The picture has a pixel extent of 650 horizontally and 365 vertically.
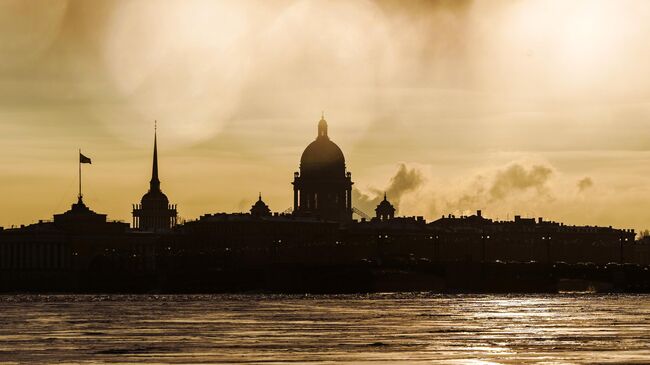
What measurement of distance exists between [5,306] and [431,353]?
76.1 m

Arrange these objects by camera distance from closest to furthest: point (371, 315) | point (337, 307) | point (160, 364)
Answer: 1. point (160, 364)
2. point (371, 315)
3. point (337, 307)

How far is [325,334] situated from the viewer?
104250mm

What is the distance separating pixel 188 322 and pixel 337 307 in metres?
33.4

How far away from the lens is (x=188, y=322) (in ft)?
393

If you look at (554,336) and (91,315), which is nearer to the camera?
(554,336)

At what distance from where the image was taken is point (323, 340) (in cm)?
9831

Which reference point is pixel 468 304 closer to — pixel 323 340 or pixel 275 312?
pixel 275 312

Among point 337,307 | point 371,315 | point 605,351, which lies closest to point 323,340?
point 605,351

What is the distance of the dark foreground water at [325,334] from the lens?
286 feet

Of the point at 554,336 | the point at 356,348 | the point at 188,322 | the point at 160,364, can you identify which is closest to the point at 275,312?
the point at 188,322

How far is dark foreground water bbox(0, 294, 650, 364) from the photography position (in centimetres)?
8712

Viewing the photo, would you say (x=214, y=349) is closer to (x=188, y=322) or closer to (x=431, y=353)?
(x=431, y=353)

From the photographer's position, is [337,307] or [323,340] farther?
[337,307]

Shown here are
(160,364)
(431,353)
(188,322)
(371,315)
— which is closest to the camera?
(160,364)
